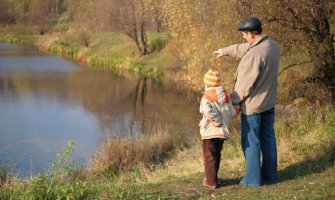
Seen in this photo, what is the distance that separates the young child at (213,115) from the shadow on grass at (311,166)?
0.87 meters

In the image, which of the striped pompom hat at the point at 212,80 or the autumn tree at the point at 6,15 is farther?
the autumn tree at the point at 6,15

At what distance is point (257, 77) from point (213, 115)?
62 centimetres

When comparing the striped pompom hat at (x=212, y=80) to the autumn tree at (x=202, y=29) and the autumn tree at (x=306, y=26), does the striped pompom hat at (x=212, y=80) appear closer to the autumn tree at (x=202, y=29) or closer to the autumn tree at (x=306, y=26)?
the autumn tree at (x=306, y=26)

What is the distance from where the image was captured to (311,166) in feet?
19.9

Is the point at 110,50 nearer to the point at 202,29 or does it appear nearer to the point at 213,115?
the point at 202,29

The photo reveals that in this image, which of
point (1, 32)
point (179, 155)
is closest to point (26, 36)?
point (1, 32)

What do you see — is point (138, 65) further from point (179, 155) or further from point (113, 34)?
point (179, 155)

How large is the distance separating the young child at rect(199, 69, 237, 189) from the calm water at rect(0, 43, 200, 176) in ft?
19.9

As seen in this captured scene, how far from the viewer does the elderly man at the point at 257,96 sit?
5.18 metres

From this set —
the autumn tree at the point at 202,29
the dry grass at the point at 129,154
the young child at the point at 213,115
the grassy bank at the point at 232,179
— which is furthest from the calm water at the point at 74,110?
the young child at the point at 213,115

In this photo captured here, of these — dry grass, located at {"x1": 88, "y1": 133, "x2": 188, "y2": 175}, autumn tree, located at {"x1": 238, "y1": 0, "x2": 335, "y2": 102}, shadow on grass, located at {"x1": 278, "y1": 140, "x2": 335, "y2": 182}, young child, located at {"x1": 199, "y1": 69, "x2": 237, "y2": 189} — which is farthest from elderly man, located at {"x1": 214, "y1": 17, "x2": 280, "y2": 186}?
autumn tree, located at {"x1": 238, "y1": 0, "x2": 335, "y2": 102}

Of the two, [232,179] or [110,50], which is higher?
[232,179]

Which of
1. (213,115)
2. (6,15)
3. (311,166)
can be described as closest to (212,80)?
(213,115)

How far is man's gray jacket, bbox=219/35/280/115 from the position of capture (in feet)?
16.9
